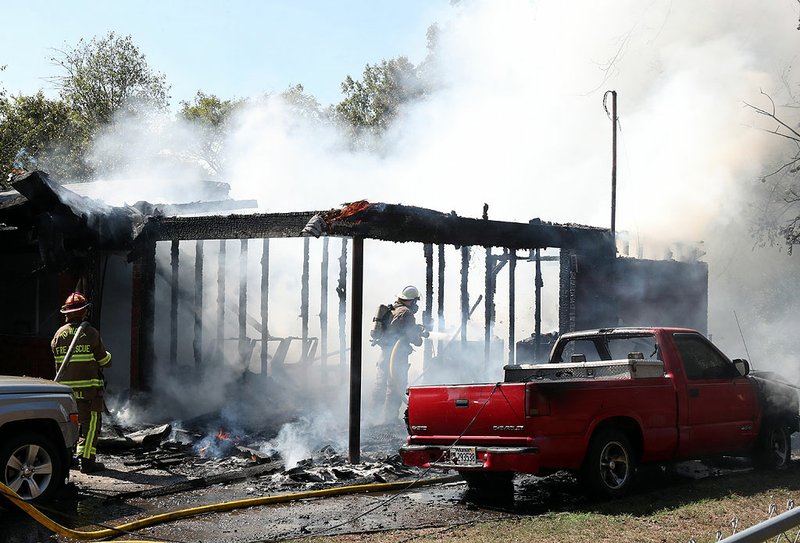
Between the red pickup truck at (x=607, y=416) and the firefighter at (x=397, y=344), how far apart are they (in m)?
4.01

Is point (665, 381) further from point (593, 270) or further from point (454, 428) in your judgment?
point (593, 270)

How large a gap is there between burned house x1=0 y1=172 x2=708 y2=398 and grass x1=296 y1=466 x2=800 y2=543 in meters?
3.78

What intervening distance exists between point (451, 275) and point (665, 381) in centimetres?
1444

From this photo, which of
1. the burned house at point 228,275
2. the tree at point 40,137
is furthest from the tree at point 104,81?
the burned house at point 228,275

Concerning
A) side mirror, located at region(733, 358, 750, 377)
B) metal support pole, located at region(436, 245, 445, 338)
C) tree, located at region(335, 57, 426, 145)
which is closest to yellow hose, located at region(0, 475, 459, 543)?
side mirror, located at region(733, 358, 750, 377)

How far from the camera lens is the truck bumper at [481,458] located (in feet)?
25.1

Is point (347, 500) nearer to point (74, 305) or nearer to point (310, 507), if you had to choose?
point (310, 507)

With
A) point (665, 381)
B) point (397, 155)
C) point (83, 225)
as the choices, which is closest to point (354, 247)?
point (665, 381)

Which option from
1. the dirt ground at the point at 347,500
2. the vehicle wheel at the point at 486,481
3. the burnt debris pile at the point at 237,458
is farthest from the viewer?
the burnt debris pile at the point at 237,458

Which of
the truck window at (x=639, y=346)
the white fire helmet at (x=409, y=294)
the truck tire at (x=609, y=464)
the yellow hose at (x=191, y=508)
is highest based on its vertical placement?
the white fire helmet at (x=409, y=294)

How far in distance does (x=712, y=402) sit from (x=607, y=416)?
1842 mm

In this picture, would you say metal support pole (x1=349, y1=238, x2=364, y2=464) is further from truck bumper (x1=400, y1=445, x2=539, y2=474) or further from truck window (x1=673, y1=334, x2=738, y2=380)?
truck window (x1=673, y1=334, x2=738, y2=380)

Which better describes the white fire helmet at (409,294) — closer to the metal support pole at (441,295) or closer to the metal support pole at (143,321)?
Result: the metal support pole at (441,295)

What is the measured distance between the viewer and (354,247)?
1065cm
